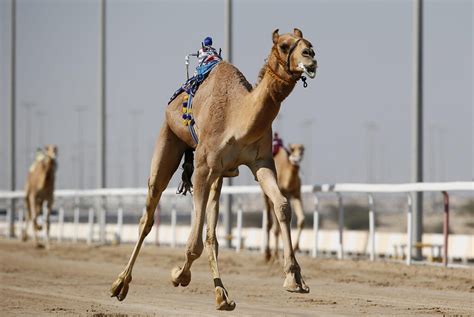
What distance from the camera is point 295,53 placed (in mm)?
9938

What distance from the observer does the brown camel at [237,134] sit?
1006 cm

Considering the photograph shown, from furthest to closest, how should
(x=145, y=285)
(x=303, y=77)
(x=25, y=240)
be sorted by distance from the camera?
1. (x=25, y=240)
2. (x=145, y=285)
3. (x=303, y=77)

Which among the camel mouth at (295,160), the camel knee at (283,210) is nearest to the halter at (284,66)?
the camel knee at (283,210)

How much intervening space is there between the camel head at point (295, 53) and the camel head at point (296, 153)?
11157 millimetres

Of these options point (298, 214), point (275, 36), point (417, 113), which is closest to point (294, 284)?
point (275, 36)

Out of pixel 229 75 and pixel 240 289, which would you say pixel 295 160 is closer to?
pixel 240 289

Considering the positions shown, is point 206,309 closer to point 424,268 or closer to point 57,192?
point 424,268

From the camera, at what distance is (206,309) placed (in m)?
11.7

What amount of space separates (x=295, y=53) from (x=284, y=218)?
1.44m

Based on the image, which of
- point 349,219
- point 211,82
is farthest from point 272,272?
point 349,219

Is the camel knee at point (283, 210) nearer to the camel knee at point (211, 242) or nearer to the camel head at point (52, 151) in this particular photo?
the camel knee at point (211, 242)

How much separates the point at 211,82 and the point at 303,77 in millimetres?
1514

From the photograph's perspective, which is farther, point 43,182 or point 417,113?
point 43,182

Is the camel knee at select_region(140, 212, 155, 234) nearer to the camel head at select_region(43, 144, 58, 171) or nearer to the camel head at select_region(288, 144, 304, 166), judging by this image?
the camel head at select_region(288, 144, 304, 166)
